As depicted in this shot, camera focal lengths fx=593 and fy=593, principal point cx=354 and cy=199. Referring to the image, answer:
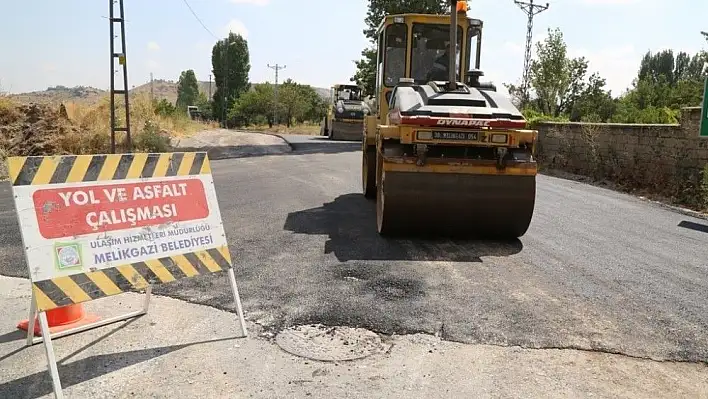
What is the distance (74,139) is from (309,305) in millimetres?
15453

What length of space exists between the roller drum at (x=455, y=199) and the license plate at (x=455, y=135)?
41 centimetres

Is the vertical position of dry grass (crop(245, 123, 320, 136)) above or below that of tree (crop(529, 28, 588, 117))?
below

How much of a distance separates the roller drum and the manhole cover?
8.37 feet

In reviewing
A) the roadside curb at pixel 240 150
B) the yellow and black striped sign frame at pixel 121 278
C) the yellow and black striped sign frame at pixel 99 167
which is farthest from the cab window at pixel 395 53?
the roadside curb at pixel 240 150

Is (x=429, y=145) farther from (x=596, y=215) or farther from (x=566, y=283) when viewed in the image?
(x=596, y=215)

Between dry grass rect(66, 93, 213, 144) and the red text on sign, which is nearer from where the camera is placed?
the red text on sign

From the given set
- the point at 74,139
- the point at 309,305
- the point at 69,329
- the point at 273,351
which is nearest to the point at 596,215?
the point at 309,305

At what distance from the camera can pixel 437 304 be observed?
4977 millimetres

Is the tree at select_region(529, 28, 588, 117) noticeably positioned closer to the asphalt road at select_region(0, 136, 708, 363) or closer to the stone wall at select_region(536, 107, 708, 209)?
the stone wall at select_region(536, 107, 708, 209)

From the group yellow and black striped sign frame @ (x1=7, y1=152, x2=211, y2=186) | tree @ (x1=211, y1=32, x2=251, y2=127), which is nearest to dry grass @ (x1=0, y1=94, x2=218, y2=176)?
yellow and black striped sign frame @ (x1=7, y1=152, x2=211, y2=186)

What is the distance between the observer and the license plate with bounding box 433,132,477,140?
6.70 m

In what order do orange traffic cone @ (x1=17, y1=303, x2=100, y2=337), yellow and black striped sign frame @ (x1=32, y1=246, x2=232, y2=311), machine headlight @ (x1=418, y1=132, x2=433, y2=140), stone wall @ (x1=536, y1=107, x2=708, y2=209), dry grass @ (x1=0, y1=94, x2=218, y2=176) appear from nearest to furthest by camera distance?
yellow and black striped sign frame @ (x1=32, y1=246, x2=232, y2=311)
orange traffic cone @ (x1=17, y1=303, x2=100, y2=337)
machine headlight @ (x1=418, y1=132, x2=433, y2=140)
stone wall @ (x1=536, y1=107, x2=708, y2=209)
dry grass @ (x1=0, y1=94, x2=218, y2=176)

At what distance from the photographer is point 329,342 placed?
4.22 metres

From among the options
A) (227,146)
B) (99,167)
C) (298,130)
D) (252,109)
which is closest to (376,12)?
(227,146)
